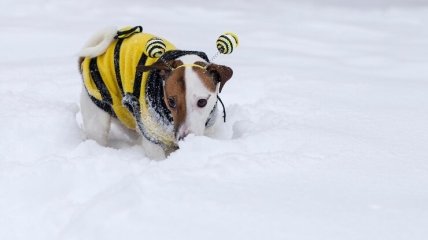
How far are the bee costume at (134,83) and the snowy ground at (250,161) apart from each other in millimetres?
187

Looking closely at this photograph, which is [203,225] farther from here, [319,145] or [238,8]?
[238,8]

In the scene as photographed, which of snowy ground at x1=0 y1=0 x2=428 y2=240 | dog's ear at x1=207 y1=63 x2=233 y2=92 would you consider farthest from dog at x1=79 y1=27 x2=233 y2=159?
snowy ground at x1=0 y1=0 x2=428 y2=240

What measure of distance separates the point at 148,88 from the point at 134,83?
0.12 metres

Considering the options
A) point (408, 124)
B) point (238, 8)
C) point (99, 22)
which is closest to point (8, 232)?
point (408, 124)

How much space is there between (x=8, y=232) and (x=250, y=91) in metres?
2.07

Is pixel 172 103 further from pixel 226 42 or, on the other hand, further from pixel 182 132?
pixel 226 42

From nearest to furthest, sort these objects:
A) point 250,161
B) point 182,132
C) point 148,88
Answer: point 250,161
point 182,132
point 148,88

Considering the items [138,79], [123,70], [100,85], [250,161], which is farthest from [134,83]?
[250,161]

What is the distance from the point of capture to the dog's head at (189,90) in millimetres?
2402

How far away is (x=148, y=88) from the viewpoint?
103 inches

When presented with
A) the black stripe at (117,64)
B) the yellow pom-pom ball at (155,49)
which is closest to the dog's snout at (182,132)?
the yellow pom-pom ball at (155,49)

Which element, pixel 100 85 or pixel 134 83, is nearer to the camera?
pixel 134 83

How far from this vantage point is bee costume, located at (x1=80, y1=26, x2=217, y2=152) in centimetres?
258

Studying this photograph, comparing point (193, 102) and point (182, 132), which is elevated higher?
point (193, 102)
